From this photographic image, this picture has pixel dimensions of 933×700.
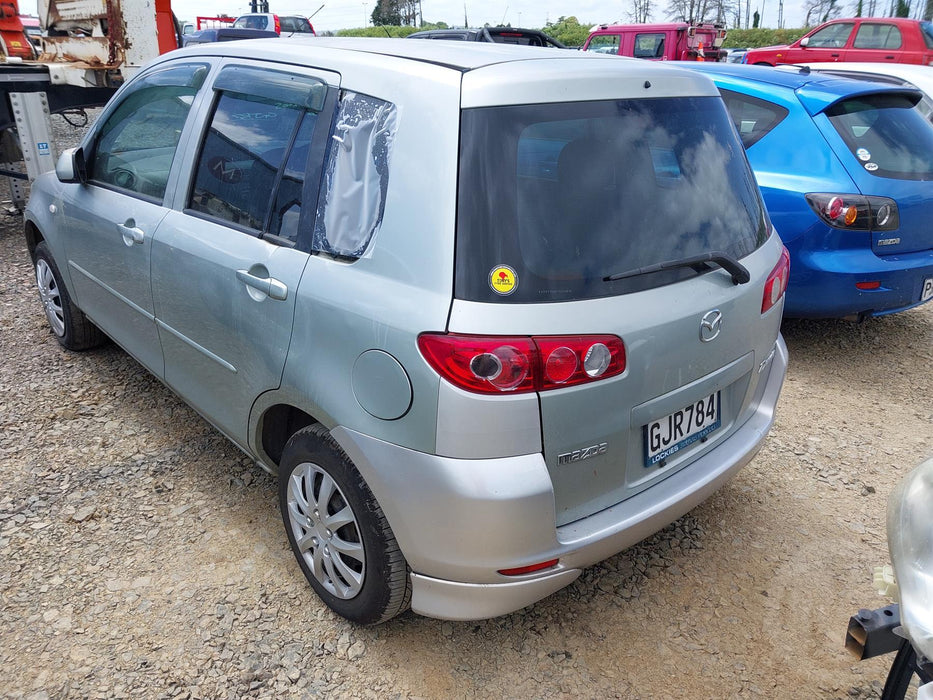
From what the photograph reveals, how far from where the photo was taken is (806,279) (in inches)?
167

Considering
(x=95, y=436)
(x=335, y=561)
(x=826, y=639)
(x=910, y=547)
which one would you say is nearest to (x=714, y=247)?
(x=910, y=547)

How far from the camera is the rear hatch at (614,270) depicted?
1868 mm

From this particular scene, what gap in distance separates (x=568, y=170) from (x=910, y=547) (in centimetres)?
121

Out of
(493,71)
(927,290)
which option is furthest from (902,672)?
(927,290)

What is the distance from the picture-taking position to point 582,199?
1993 mm

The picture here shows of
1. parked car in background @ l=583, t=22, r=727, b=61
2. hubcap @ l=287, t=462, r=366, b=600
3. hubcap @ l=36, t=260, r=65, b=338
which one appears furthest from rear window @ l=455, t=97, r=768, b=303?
A: parked car in background @ l=583, t=22, r=727, b=61

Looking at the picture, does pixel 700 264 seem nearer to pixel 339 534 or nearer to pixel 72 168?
pixel 339 534

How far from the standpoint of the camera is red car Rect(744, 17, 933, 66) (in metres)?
14.8

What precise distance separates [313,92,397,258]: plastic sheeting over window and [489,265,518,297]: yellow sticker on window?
0.40m

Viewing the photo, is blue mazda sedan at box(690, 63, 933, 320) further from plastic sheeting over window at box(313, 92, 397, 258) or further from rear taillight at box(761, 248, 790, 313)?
plastic sheeting over window at box(313, 92, 397, 258)

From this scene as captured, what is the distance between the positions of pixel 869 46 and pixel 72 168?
55.4 ft

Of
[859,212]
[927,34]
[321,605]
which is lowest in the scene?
[321,605]

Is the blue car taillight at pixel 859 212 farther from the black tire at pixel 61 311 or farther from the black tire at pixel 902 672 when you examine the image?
the black tire at pixel 61 311

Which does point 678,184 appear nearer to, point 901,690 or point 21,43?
point 901,690
